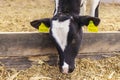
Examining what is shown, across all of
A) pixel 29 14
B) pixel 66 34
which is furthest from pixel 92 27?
pixel 29 14

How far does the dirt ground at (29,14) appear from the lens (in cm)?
507

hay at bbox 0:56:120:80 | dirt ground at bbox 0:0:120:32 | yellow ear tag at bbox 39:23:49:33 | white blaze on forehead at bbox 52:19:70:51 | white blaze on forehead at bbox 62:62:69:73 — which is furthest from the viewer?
dirt ground at bbox 0:0:120:32

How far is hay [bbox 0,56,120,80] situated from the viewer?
3219 mm

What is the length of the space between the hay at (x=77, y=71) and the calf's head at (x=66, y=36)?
287 mm

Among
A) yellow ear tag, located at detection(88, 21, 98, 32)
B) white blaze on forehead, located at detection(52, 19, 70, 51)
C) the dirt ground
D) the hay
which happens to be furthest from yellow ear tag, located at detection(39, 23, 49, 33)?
the dirt ground

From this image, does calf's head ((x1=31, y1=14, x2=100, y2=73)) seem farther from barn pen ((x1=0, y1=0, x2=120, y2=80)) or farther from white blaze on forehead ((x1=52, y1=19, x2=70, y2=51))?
barn pen ((x1=0, y1=0, x2=120, y2=80))

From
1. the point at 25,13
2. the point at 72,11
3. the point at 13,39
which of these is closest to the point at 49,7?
the point at 25,13

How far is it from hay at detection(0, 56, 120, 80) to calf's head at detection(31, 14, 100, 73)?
0.94 feet

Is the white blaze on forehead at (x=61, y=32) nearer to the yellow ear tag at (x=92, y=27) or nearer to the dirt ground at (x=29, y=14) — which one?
the yellow ear tag at (x=92, y=27)

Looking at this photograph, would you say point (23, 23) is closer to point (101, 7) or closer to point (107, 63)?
point (107, 63)

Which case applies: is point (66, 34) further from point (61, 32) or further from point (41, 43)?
point (41, 43)

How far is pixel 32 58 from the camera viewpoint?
3385mm

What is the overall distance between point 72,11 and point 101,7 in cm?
407

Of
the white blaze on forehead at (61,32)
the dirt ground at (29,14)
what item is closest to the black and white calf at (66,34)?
the white blaze on forehead at (61,32)
